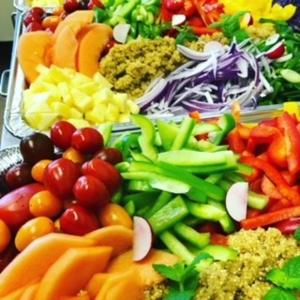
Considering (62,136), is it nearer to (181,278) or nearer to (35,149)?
(35,149)

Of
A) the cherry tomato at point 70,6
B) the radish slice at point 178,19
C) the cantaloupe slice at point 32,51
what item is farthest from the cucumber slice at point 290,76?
the cherry tomato at point 70,6

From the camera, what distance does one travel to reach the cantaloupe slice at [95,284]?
4.36 ft

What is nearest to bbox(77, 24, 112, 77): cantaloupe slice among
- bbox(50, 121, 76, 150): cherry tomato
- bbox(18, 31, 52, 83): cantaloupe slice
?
bbox(18, 31, 52, 83): cantaloupe slice

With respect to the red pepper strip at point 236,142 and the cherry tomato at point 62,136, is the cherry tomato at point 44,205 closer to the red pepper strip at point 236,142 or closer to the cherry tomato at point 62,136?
the cherry tomato at point 62,136

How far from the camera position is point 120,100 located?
227 centimetres

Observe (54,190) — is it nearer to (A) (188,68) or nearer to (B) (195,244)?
(B) (195,244)

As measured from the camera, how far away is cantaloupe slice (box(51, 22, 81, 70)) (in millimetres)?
2436

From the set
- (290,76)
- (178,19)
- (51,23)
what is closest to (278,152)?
(290,76)

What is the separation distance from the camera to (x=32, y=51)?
2484mm

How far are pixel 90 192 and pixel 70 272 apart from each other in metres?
0.19

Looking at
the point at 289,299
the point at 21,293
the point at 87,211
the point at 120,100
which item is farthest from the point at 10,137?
the point at 289,299

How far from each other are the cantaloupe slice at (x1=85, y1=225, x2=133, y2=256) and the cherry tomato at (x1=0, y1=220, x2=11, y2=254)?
178mm

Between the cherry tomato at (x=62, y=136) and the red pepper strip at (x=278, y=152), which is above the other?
the cherry tomato at (x=62, y=136)

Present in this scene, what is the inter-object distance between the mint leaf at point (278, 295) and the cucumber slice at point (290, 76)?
115 cm
